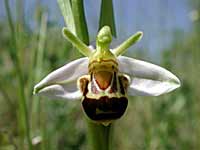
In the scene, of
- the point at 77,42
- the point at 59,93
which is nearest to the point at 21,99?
the point at 59,93

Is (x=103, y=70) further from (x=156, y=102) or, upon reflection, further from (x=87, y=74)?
(x=156, y=102)

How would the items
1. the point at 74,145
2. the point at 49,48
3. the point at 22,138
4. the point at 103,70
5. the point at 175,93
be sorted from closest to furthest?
the point at 103,70 → the point at 22,138 → the point at 74,145 → the point at 49,48 → the point at 175,93

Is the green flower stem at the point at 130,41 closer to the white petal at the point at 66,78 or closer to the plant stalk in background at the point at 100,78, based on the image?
the plant stalk in background at the point at 100,78

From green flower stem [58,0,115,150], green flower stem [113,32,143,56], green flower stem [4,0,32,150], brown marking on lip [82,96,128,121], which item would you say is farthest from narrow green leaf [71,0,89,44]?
green flower stem [4,0,32,150]

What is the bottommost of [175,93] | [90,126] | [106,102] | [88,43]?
[175,93]

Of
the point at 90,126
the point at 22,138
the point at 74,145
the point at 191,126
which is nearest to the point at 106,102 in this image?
the point at 90,126

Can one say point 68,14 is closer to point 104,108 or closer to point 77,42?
point 77,42
